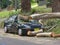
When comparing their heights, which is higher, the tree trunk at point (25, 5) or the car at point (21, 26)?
the tree trunk at point (25, 5)

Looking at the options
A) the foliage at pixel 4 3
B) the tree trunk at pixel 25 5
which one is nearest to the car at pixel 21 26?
the tree trunk at pixel 25 5

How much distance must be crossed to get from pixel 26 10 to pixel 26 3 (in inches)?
25.9

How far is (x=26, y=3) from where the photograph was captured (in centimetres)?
2673

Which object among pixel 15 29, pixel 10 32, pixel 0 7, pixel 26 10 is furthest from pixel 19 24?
pixel 0 7

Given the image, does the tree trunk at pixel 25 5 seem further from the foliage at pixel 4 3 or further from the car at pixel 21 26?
the foliage at pixel 4 3

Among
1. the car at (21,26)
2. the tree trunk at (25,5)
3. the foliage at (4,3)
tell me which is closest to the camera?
the car at (21,26)

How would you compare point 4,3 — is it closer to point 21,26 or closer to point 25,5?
point 25,5

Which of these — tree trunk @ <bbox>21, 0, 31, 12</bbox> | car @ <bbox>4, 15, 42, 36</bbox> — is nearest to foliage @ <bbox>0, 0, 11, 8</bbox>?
tree trunk @ <bbox>21, 0, 31, 12</bbox>

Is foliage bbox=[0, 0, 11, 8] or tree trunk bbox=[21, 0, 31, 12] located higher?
tree trunk bbox=[21, 0, 31, 12]

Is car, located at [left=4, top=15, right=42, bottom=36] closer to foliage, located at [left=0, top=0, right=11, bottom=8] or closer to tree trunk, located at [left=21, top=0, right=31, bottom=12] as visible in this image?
tree trunk, located at [left=21, top=0, right=31, bottom=12]

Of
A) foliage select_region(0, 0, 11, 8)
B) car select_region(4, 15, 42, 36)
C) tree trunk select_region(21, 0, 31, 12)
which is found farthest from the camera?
foliage select_region(0, 0, 11, 8)

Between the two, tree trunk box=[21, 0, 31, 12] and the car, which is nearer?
the car

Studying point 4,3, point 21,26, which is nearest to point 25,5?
point 21,26

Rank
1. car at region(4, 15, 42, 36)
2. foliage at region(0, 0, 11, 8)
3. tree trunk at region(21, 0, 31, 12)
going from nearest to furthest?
car at region(4, 15, 42, 36) < tree trunk at region(21, 0, 31, 12) < foliage at region(0, 0, 11, 8)
